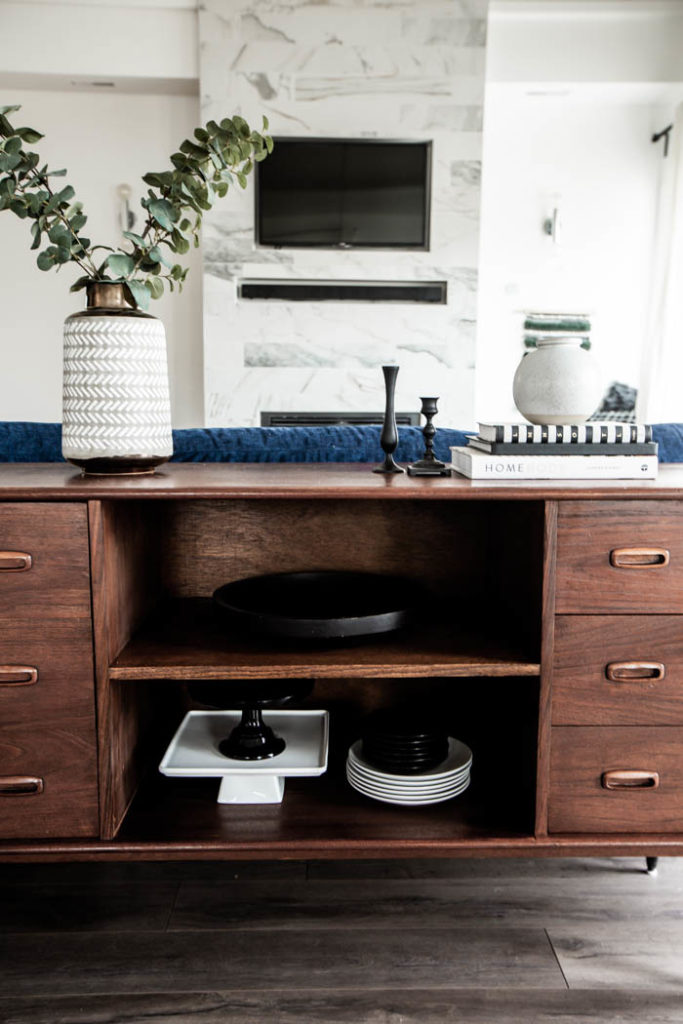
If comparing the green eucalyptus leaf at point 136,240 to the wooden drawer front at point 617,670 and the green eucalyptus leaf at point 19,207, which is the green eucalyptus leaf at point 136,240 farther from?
the wooden drawer front at point 617,670

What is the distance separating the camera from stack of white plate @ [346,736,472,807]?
113 cm

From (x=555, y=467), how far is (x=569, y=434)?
5 centimetres

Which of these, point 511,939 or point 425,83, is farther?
point 425,83

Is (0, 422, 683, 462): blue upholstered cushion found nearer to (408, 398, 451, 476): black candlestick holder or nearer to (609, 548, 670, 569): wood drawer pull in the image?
(408, 398, 451, 476): black candlestick holder

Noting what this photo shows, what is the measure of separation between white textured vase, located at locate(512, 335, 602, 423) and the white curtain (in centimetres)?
323

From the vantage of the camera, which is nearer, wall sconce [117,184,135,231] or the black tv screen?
the black tv screen

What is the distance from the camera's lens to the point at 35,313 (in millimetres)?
4023

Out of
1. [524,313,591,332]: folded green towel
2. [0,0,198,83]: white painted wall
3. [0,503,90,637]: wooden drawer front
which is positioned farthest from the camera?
[524,313,591,332]: folded green towel

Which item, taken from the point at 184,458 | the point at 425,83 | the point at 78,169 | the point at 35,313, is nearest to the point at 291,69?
the point at 425,83

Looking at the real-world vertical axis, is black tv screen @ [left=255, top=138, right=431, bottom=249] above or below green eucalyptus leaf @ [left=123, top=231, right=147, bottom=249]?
above

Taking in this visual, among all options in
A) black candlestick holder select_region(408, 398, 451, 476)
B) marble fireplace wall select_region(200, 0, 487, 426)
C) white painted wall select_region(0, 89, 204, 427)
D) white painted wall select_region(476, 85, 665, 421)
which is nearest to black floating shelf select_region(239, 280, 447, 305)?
marble fireplace wall select_region(200, 0, 487, 426)

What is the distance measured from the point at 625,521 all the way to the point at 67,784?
83 cm

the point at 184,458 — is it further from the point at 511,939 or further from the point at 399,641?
the point at 511,939

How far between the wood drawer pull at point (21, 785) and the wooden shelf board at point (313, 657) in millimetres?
180
